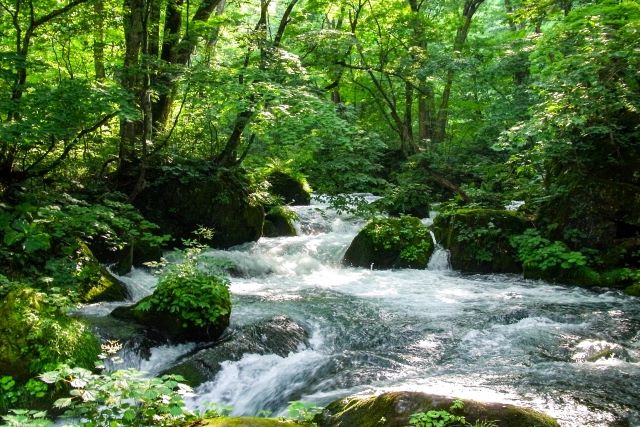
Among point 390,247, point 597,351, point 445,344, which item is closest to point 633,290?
point 597,351

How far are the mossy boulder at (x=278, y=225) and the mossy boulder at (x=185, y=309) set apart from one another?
7.01m

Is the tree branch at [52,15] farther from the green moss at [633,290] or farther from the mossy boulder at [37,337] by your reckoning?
the green moss at [633,290]

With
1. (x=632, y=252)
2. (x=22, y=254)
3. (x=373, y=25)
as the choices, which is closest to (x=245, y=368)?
(x=22, y=254)

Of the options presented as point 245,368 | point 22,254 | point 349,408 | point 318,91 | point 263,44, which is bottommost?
point 245,368

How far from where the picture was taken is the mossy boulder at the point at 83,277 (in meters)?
6.44

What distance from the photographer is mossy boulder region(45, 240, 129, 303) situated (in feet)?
21.1

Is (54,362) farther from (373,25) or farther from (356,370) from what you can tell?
(373,25)

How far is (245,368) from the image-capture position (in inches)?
237

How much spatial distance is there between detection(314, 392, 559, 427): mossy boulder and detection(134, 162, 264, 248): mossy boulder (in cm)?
853

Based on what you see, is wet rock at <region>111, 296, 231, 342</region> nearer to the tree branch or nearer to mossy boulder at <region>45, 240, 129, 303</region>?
mossy boulder at <region>45, 240, 129, 303</region>

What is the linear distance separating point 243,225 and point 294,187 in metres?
5.42

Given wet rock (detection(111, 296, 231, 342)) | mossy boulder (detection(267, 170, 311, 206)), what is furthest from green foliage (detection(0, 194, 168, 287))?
mossy boulder (detection(267, 170, 311, 206))

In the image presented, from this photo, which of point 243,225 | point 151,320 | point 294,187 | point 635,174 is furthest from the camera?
point 294,187

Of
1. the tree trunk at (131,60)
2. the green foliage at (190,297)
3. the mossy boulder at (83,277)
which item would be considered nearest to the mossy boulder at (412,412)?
the green foliage at (190,297)
